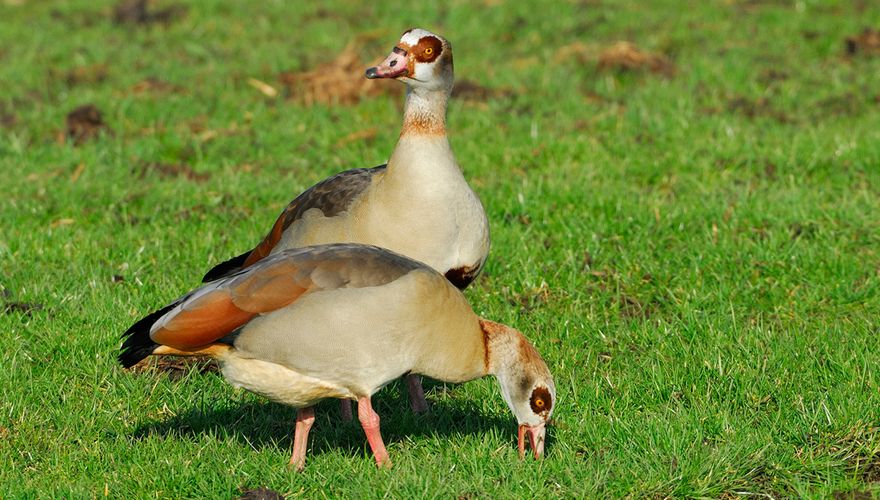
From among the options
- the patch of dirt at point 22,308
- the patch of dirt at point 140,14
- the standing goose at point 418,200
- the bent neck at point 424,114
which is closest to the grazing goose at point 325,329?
the standing goose at point 418,200

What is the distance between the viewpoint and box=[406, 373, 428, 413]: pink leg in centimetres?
608

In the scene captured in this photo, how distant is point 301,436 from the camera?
538cm

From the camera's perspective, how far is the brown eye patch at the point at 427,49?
6.14 m

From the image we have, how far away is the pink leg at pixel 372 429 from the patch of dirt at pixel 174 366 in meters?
1.32

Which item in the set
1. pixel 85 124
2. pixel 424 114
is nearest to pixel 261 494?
pixel 424 114

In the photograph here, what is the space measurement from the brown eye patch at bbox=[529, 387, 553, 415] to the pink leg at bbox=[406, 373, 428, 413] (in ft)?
2.93

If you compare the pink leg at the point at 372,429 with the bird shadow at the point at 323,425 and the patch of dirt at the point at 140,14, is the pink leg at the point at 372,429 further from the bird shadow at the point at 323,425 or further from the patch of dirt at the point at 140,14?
the patch of dirt at the point at 140,14

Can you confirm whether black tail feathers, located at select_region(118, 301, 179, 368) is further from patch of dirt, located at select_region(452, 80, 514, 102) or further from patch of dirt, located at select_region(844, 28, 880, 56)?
patch of dirt, located at select_region(844, 28, 880, 56)

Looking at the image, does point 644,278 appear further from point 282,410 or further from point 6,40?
point 6,40

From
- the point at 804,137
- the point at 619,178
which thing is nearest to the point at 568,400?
the point at 619,178

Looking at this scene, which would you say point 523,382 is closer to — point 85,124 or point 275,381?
point 275,381

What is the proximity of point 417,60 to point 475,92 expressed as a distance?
547 cm

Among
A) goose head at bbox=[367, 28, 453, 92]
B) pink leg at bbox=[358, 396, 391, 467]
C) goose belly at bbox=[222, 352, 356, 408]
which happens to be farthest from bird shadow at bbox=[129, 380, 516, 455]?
goose head at bbox=[367, 28, 453, 92]

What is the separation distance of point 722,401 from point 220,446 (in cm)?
249
